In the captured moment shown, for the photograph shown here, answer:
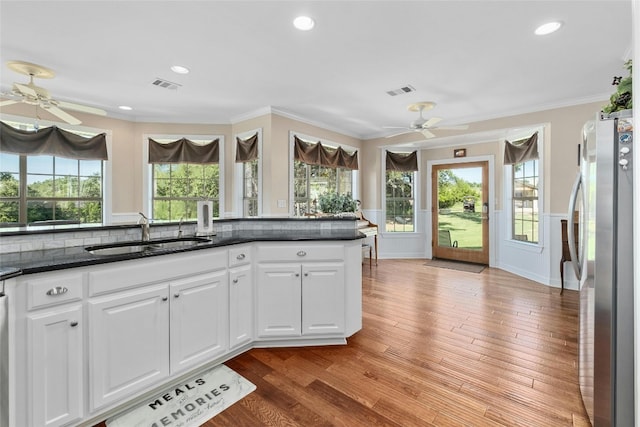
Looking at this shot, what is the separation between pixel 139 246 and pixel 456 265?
5213 millimetres

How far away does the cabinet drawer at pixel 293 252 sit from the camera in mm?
2465

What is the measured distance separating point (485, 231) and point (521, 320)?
2919 millimetres

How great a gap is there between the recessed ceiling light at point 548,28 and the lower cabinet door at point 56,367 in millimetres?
3741

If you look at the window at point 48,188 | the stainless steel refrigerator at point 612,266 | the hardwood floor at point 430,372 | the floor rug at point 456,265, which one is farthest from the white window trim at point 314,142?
the stainless steel refrigerator at point 612,266

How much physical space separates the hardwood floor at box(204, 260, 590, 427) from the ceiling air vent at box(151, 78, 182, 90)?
3.20 metres

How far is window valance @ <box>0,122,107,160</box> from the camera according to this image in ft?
12.7

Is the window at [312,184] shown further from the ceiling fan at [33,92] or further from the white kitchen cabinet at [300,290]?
the ceiling fan at [33,92]

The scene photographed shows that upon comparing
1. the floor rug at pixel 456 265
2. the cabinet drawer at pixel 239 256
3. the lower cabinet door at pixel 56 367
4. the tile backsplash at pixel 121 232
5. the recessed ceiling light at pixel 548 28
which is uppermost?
the recessed ceiling light at pixel 548 28

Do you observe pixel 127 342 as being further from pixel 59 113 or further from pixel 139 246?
pixel 59 113

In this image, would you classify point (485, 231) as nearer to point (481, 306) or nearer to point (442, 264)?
point (442, 264)

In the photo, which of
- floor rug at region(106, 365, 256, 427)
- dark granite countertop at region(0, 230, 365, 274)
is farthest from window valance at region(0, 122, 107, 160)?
floor rug at region(106, 365, 256, 427)

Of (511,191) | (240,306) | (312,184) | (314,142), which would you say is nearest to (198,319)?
(240,306)

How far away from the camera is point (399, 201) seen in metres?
6.44

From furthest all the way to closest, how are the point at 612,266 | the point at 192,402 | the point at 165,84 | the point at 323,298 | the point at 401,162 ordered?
the point at 401,162
the point at 165,84
the point at 323,298
the point at 192,402
the point at 612,266
